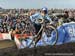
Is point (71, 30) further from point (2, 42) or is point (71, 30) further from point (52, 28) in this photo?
point (2, 42)

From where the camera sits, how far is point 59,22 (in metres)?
11.8


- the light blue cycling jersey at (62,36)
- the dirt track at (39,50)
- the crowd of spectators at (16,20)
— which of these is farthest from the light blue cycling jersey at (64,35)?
the crowd of spectators at (16,20)

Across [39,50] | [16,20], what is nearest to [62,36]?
[39,50]

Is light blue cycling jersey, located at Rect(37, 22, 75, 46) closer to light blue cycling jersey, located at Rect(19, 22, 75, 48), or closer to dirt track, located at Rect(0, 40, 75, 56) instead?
light blue cycling jersey, located at Rect(19, 22, 75, 48)

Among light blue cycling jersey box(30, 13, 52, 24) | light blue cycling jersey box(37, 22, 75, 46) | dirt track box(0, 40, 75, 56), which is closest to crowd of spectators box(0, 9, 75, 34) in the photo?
light blue cycling jersey box(30, 13, 52, 24)

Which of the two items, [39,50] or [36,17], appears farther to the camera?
[36,17]

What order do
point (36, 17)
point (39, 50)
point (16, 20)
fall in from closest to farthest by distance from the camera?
1. point (39, 50)
2. point (36, 17)
3. point (16, 20)

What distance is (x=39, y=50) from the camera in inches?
425

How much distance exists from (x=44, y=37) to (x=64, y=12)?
5.59 feet

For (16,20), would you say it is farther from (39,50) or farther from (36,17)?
(39,50)

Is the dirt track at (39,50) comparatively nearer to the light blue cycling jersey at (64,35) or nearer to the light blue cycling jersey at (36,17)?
the light blue cycling jersey at (64,35)

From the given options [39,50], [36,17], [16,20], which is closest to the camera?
[39,50]

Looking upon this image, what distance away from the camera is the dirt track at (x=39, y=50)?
33.0ft

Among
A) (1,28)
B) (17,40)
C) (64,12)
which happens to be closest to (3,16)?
(1,28)
